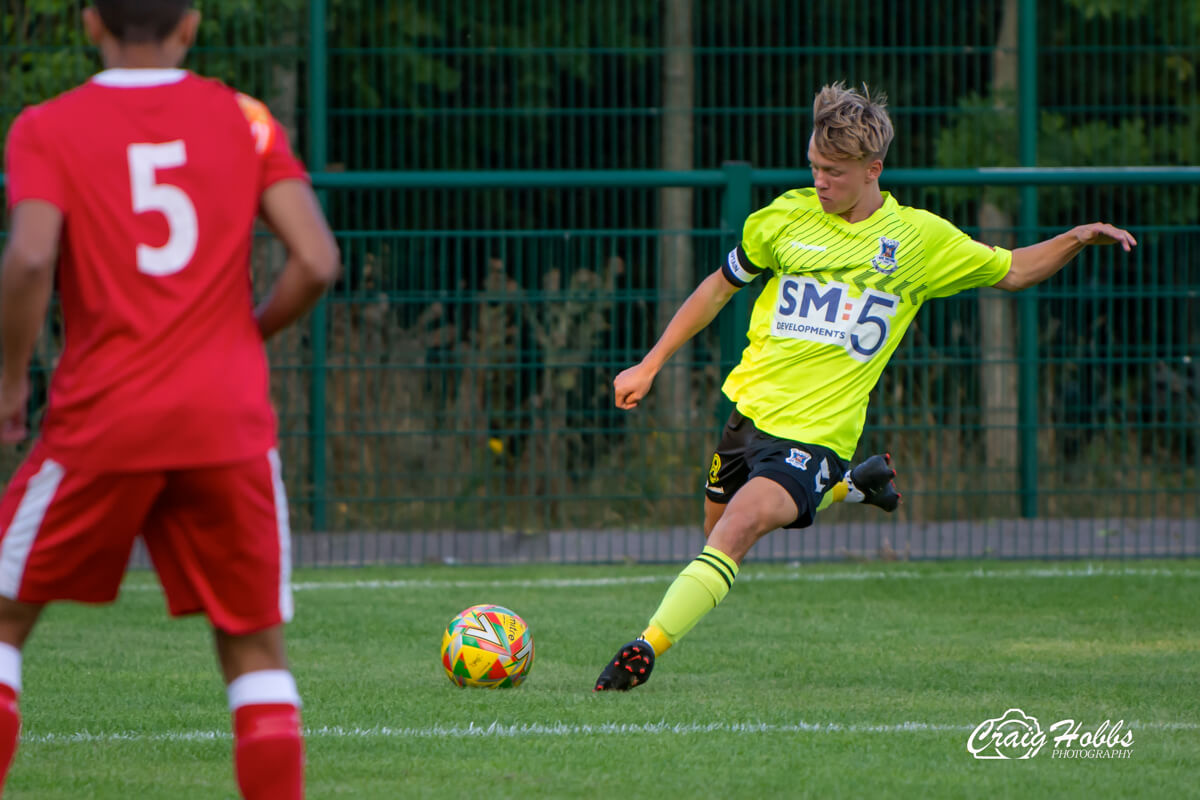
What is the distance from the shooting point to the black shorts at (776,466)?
5457 mm

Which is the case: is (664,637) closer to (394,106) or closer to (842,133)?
(842,133)

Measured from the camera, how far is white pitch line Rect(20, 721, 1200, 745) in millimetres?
4547

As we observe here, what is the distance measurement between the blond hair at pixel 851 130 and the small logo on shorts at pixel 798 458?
→ 3.23 ft

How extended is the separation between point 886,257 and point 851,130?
525 mm

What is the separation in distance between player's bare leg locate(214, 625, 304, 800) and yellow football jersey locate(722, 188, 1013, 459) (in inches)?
107

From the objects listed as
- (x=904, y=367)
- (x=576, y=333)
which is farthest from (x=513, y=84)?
(x=904, y=367)

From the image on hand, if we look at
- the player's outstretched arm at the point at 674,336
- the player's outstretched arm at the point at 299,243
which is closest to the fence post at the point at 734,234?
the player's outstretched arm at the point at 674,336

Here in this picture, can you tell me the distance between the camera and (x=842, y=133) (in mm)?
5367

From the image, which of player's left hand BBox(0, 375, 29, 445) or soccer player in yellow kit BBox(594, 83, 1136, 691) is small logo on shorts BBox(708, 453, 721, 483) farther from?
player's left hand BBox(0, 375, 29, 445)

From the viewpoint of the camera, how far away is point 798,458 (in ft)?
18.0

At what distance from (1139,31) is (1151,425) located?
3.06 metres

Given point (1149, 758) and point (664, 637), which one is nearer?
point (1149, 758)

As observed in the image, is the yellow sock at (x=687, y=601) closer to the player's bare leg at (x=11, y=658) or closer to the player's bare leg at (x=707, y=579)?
the player's bare leg at (x=707, y=579)

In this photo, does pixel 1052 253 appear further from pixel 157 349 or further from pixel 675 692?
pixel 157 349
